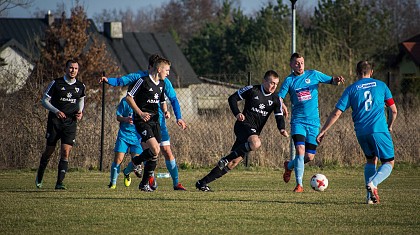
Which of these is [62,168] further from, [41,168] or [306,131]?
[306,131]

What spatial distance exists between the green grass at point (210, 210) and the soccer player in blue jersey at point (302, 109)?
2.15 feet

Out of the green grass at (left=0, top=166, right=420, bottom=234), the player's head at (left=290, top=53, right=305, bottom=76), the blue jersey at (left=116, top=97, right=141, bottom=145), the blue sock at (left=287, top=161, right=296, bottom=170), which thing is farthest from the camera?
the blue jersey at (left=116, top=97, right=141, bottom=145)

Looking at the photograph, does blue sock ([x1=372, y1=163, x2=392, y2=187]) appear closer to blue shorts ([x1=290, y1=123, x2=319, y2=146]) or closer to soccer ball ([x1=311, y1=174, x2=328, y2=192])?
soccer ball ([x1=311, y1=174, x2=328, y2=192])

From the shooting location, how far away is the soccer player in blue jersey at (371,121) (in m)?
10.6

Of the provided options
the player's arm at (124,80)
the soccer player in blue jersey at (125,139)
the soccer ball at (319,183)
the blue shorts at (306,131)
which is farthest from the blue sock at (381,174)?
A: the soccer player in blue jersey at (125,139)

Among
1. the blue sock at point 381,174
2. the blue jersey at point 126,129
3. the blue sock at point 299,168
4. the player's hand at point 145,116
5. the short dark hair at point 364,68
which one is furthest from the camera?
the blue jersey at point 126,129

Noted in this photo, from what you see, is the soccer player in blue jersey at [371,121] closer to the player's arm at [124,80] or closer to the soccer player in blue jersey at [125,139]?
the player's arm at [124,80]

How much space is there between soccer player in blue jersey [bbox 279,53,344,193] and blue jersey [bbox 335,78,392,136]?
2040mm

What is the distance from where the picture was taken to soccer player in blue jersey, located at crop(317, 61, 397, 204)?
34.9ft

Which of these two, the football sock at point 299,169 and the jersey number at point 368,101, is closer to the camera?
the jersey number at point 368,101

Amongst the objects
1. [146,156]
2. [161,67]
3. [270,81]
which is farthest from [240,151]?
[161,67]

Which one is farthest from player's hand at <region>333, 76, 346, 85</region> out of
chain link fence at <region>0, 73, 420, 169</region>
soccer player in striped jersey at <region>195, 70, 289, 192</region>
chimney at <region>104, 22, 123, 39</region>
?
chimney at <region>104, 22, 123, 39</region>

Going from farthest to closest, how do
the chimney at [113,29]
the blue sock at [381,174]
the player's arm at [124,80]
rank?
1. the chimney at [113,29]
2. the player's arm at [124,80]
3. the blue sock at [381,174]

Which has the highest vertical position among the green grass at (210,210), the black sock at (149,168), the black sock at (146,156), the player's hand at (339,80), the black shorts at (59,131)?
the player's hand at (339,80)
